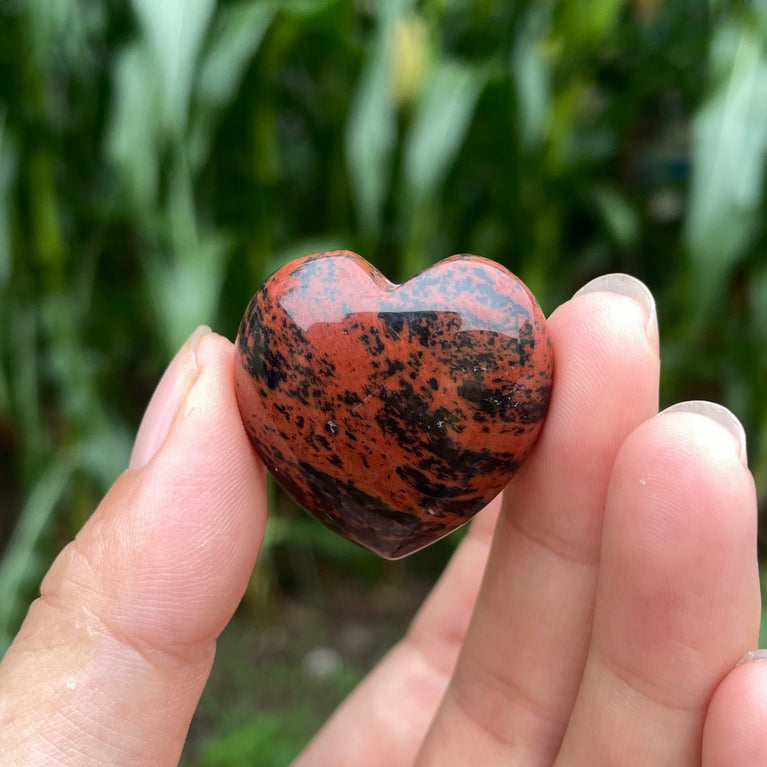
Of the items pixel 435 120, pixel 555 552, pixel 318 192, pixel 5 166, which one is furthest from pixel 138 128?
pixel 555 552

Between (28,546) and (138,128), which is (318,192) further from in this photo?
(28,546)

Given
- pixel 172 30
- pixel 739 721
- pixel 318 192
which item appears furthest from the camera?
pixel 318 192

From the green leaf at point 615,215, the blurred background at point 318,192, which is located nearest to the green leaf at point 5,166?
the blurred background at point 318,192

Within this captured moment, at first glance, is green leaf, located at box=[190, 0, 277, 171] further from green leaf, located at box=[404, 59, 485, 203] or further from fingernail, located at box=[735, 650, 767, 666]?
fingernail, located at box=[735, 650, 767, 666]

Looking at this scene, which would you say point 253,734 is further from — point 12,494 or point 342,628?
point 12,494

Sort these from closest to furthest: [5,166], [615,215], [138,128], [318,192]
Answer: [138,128]
[5,166]
[615,215]
[318,192]

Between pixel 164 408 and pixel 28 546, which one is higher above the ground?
pixel 164 408

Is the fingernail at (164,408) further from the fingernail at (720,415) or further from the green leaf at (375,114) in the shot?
the green leaf at (375,114)
